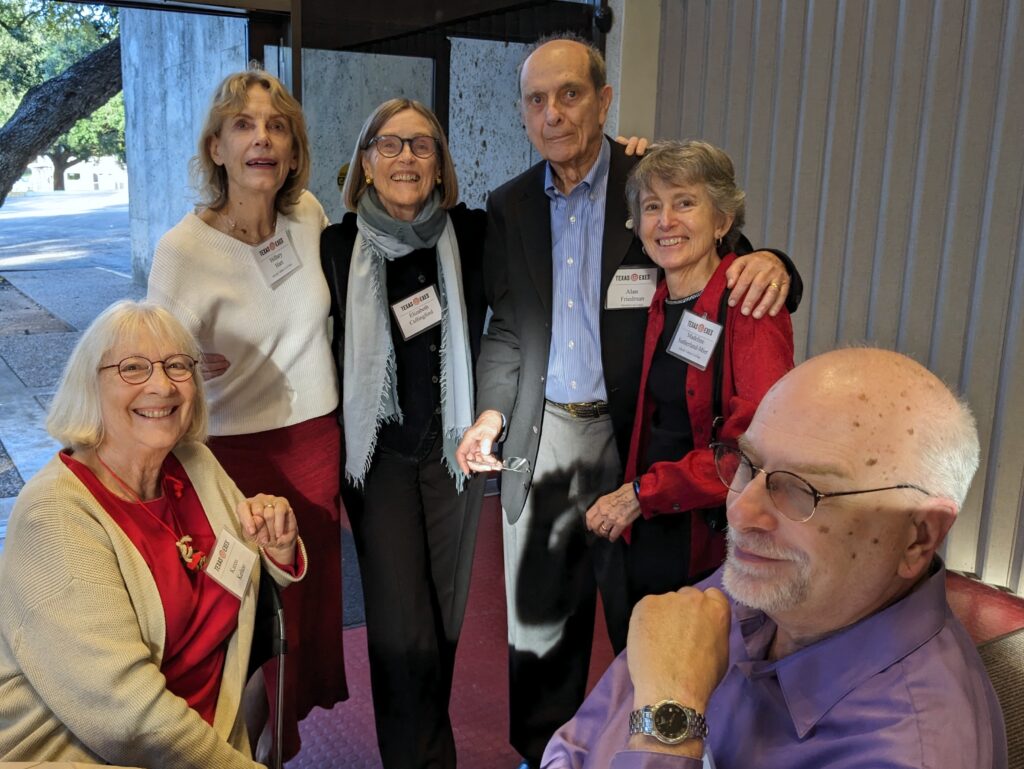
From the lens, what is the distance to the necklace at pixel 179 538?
194 cm

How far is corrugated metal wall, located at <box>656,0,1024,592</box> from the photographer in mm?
3777

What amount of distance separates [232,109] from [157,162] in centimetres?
114

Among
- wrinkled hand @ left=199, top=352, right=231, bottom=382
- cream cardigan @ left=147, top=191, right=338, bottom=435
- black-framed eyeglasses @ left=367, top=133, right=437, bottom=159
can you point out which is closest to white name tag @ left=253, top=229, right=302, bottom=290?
cream cardigan @ left=147, top=191, right=338, bottom=435

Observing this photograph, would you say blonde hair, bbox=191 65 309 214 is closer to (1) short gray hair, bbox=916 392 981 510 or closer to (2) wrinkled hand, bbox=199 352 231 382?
(2) wrinkled hand, bbox=199 352 231 382

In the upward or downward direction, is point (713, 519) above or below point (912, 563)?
below

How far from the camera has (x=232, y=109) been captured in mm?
2477

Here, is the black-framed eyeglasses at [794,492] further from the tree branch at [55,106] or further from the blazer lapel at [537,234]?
the tree branch at [55,106]

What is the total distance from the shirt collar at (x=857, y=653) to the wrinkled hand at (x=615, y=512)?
0.93 m

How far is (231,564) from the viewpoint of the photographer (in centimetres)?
203

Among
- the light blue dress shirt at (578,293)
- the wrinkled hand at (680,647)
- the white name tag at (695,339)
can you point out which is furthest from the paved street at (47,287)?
the wrinkled hand at (680,647)

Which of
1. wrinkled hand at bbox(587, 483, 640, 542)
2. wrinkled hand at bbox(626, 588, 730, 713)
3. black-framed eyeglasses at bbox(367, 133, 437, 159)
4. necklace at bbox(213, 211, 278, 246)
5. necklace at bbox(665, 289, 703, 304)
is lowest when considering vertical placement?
wrinkled hand at bbox(587, 483, 640, 542)

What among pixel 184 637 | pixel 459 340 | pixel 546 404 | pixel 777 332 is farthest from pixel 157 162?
pixel 777 332

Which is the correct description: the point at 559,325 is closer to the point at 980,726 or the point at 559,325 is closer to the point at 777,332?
the point at 777,332

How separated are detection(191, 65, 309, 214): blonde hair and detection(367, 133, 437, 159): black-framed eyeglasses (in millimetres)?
263
